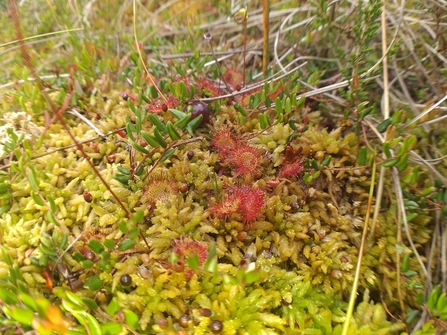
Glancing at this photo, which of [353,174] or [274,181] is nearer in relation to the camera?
[274,181]

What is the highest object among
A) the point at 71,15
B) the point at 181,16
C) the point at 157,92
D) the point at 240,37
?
the point at 71,15

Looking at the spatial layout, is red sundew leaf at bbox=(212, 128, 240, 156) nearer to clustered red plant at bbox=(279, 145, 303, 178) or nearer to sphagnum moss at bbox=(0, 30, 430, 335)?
sphagnum moss at bbox=(0, 30, 430, 335)

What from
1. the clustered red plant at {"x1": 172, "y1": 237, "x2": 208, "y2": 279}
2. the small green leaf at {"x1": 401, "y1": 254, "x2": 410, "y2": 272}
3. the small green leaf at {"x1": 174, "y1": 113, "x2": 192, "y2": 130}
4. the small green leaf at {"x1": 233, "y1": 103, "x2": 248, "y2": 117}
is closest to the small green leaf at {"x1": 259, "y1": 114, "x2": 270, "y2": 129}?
the small green leaf at {"x1": 233, "y1": 103, "x2": 248, "y2": 117}

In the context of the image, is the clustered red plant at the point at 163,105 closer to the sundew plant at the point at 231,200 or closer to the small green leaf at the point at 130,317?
the sundew plant at the point at 231,200

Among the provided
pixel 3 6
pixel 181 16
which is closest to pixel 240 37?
pixel 181 16

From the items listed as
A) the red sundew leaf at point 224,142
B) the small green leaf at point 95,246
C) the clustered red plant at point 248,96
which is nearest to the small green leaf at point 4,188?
the small green leaf at point 95,246

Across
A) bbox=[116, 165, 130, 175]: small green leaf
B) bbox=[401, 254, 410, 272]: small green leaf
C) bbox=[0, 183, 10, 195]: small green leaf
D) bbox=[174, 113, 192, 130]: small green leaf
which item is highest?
bbox=[174, 113, 192, 130]: small green leaf

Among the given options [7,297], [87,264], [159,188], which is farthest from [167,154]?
[7,297]

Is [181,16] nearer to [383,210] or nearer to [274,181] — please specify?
[274,181]
